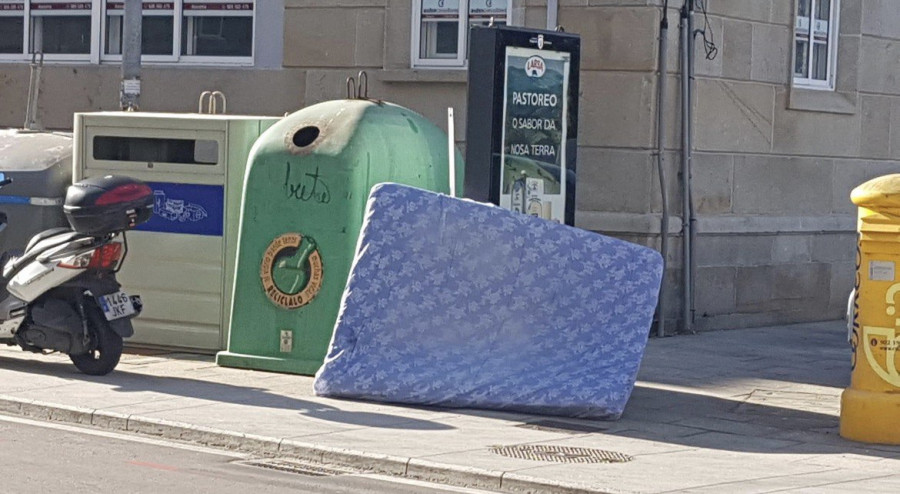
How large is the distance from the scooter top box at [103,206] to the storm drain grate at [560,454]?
3749 millimetres

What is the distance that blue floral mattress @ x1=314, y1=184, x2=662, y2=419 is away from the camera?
10.9 meters

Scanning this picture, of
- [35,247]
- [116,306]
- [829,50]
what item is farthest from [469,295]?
[829,50]

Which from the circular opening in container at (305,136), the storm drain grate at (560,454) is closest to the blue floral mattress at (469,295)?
the circular opening in container at (305,136)

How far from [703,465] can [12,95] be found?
1219 cm

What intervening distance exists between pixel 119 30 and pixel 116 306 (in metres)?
7.40

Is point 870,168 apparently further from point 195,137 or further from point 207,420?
point 207,420

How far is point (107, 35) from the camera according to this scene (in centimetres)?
1823

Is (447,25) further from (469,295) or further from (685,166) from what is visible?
(469,295)

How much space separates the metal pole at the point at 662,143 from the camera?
15.0 m

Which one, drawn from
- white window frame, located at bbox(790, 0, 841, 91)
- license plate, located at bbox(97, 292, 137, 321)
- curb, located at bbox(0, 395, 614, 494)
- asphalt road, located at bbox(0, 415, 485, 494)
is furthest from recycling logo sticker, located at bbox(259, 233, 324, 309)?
white window frame, located at bbox(790, 0, 841, 91)

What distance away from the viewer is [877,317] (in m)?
9.84

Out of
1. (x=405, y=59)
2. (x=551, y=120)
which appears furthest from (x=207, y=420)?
(x=405, y=59)

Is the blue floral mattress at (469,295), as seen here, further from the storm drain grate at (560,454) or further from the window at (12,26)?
the window at (12,26)

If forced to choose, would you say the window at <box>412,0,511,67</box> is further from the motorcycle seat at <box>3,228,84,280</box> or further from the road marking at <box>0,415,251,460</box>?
the road marking at <box>0,415,251,460</box>
